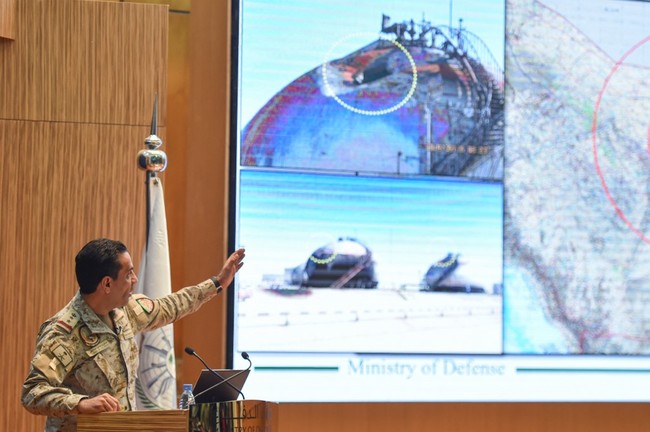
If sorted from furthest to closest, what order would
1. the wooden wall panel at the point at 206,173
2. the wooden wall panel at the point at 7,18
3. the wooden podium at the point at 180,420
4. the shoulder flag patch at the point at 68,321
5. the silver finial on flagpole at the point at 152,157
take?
the wooden wall panel at the point at 206,173 < the wooden wall panel at the point at 7,18 < the silver finial on flagpole at the point at 152,157 < the shoulder flag patch at the point at 68,321 < the wooden podium at the point at 180,420

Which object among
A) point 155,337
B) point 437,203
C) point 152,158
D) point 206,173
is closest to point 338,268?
point 437,203

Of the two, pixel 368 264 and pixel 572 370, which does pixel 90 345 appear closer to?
pixel 368 264

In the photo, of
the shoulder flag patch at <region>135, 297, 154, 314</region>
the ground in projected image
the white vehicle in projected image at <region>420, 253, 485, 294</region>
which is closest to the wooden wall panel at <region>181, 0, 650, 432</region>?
the ground in projected image

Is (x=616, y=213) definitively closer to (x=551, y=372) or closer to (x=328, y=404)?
(x=551, y=372)

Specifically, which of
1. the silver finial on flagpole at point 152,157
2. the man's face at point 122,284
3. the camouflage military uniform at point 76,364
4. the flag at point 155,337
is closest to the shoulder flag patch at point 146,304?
the camouflage military uniform at point 76,364

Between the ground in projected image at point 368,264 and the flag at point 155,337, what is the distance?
30.5 inches

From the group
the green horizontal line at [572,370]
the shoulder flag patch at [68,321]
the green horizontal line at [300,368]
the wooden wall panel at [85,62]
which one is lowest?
the green horizontal line at [572,370]

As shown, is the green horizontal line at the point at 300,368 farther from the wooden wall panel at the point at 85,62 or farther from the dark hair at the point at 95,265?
→ the dark hair at the point at 95,265

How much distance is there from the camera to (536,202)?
547 cm

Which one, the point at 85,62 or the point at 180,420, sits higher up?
the point at 85,62

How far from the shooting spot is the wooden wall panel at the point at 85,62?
462 centimetres

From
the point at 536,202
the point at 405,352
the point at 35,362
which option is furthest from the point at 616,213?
the point at 35,362

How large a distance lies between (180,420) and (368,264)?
247 cm

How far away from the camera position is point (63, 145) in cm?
461
